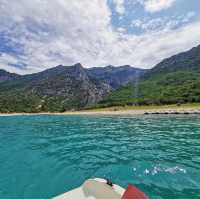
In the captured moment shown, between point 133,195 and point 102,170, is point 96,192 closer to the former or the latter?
point 133,195

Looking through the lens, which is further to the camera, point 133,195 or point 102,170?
point 102,170

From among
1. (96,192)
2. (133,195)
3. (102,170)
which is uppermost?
(133,195)

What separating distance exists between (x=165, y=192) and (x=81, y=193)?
4.26 m

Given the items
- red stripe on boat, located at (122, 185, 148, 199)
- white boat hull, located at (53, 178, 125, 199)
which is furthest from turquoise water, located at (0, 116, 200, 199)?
red stripe on boat, located at (122, 185, 148, 199)

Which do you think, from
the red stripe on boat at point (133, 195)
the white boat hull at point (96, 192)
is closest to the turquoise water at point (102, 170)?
the white boat hull at point (96, 192)

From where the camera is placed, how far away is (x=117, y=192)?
681 cm

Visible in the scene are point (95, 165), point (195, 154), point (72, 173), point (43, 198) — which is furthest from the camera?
point (195, 154)

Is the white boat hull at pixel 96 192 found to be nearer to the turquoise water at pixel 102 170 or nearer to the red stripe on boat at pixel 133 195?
the red stripe on boat at pixel 133 195

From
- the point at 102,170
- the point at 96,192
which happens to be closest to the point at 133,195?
the point at 96,192

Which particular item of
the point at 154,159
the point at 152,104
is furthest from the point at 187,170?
the point at 152,104

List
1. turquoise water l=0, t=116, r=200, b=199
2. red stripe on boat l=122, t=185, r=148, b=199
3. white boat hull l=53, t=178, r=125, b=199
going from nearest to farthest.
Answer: red stripe on boat l=122, t=185, r=148, b=199, white boat hull l=53, t=178, r=125, b=199, turquoise water l=0, t=116, r=200, b=199

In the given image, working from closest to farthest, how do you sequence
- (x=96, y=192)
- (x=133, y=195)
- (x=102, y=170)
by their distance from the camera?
(x=133, y=195)
(x=96, y=192)
(x=102, y=170)

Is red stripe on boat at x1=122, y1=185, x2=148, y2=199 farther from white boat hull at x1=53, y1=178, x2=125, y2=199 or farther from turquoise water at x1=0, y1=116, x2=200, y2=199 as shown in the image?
turquoise water at x1=0, y1=116, x2=200, y2=199

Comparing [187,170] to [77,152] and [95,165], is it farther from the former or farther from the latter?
[77,152]
